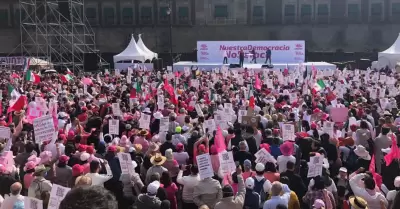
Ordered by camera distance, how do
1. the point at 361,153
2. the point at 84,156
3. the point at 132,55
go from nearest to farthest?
the point at 84,156 → the point at 361,153 → the point at 132,55

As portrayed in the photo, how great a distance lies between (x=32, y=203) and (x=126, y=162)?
6.50 feet

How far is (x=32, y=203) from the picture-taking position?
5887 mm

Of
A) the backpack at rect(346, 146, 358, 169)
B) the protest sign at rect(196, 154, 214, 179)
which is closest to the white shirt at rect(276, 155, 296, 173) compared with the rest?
the backpack at rect(346, 146, 358, 169)

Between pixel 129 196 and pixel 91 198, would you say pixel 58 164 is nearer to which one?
pixel 129 196

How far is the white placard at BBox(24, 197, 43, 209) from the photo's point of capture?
585 centimetres

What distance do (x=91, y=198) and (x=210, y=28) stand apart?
5043cm

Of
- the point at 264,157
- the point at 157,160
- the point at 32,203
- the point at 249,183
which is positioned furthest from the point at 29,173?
the point at 264,157

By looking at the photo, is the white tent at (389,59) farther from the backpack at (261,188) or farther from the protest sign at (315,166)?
the backpack at (261,188)

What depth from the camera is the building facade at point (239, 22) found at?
51875mm

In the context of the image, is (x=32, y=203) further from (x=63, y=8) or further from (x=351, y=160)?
(x=63, y=8)

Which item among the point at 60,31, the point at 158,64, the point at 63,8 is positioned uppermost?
the point at 63,8

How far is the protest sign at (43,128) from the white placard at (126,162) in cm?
232

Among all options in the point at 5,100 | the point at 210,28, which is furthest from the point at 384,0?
the point at 5,100

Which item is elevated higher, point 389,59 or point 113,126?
point 389,59
